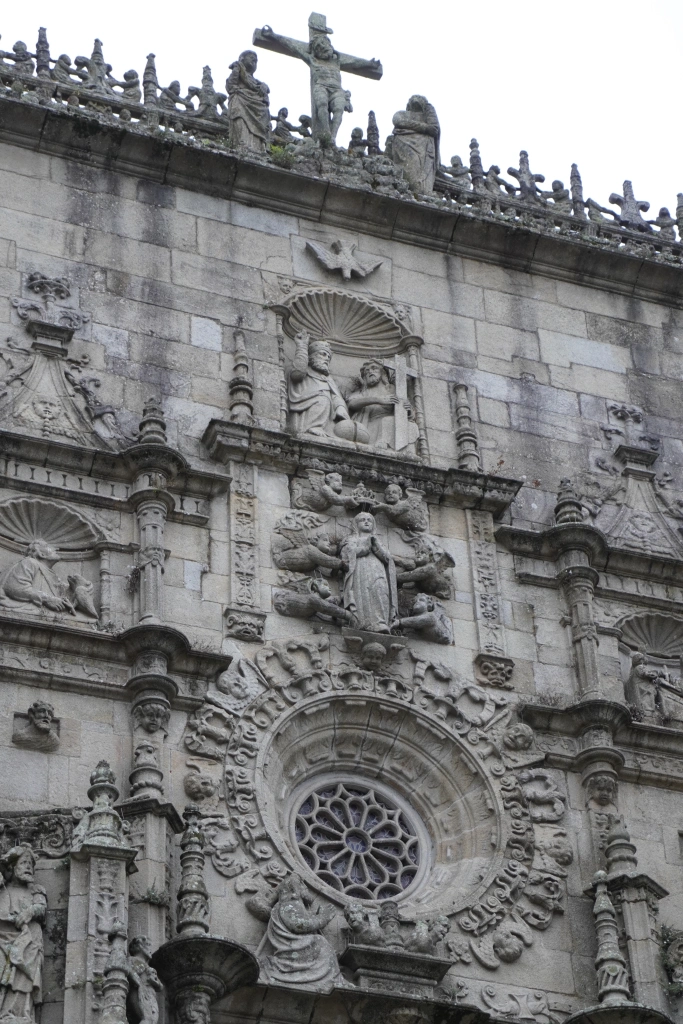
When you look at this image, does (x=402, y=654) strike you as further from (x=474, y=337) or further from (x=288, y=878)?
(x=474, y=337)

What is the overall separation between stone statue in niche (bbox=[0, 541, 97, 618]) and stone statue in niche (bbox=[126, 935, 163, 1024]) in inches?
140

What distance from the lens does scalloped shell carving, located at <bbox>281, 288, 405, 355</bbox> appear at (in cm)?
2400

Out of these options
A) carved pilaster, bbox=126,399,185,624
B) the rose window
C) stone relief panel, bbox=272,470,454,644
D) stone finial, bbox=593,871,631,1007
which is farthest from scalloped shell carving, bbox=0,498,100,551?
stone finial, bbox=593,871,631,1007

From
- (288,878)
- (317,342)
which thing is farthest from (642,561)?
(288,878)

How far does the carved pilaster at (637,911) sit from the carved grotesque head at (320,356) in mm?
5846

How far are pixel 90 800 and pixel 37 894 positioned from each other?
1.25m

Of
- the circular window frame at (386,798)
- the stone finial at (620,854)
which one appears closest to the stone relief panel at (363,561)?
the circular window frame at (386,798)

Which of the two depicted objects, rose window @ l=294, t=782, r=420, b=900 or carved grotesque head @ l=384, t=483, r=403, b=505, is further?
carved grotesque head @ l=384, t=483, r=403, b=505

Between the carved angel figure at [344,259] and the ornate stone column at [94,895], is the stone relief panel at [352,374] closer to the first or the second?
the carved angel figure at [344,259]

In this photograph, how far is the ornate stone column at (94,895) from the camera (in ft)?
57.0

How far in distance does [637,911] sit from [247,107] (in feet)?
33.0

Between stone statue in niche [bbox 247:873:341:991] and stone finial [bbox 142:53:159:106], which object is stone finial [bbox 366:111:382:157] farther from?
stone statue in niche [bbox 247:873:341:991]

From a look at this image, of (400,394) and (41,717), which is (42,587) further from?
(400,394)

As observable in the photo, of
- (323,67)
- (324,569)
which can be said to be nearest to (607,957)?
(324,569)
